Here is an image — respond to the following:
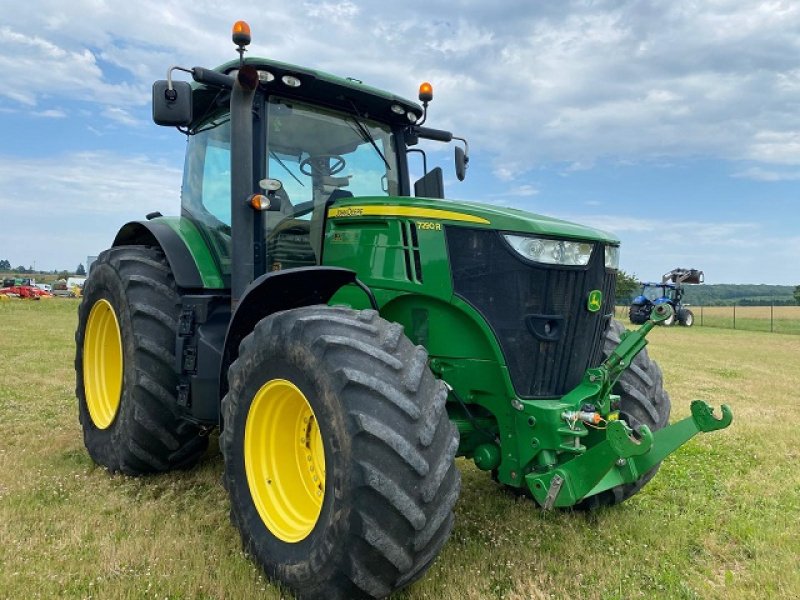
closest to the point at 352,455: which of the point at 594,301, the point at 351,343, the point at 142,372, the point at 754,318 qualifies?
the point at 351,343

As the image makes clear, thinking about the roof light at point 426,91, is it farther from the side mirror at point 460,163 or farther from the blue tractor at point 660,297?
the blue tractor at point 660,297

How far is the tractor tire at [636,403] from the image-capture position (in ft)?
12.1

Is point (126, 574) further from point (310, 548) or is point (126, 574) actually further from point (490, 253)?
point (490, 253)

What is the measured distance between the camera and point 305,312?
2.88 metres

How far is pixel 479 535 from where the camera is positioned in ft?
11.4

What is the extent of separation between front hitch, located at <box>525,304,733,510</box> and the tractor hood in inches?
24.6

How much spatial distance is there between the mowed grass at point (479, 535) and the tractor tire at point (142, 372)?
170 millimetres

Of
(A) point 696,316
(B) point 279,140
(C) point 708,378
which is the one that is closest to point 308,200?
(B) point 279,140

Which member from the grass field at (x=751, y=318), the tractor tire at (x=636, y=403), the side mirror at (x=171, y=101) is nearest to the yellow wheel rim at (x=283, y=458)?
the side mirror at (x=171, y=101)

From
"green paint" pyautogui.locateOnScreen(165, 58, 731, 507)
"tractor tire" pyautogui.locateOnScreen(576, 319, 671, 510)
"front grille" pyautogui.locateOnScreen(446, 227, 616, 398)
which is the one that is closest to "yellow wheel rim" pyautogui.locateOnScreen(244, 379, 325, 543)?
"green paint" pyautogui.locateOnScreen(165, 58, 731, 507)

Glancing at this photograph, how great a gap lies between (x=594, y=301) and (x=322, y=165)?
1929 millimetres

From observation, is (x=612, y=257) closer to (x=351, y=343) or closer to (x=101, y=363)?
(x=351, y=343)

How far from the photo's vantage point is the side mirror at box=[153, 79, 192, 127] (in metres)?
3.36

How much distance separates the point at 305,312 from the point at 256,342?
31cm
